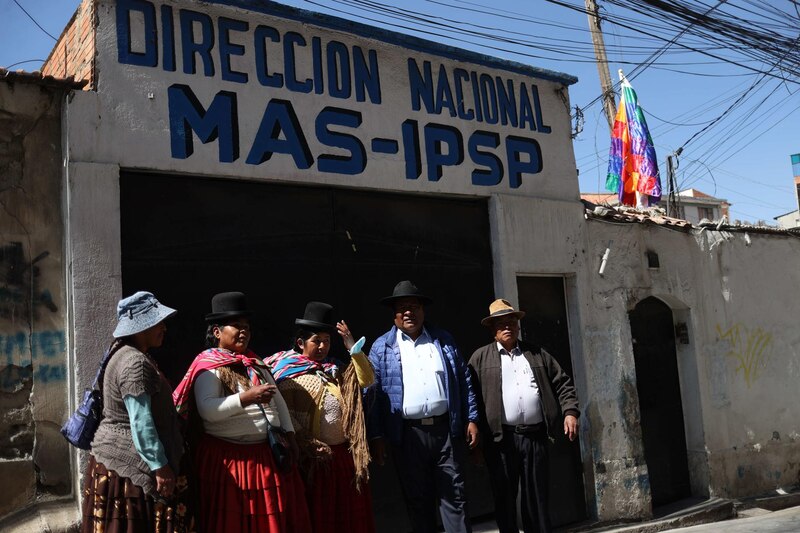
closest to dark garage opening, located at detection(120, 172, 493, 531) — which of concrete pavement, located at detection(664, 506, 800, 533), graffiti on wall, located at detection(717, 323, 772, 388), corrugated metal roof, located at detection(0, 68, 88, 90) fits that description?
corrugated metal roof, located at detection(0, 68, 88, 90)

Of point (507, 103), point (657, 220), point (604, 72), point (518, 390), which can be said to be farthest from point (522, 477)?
point (604, 72)

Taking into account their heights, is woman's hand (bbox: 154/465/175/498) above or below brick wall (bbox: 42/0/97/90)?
below

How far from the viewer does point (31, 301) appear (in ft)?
16.9

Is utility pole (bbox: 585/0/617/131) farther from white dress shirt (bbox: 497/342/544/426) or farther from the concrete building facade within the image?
white dress shirt (bbox: 497/342/544/426)

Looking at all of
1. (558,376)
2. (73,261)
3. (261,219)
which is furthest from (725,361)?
(73,261)

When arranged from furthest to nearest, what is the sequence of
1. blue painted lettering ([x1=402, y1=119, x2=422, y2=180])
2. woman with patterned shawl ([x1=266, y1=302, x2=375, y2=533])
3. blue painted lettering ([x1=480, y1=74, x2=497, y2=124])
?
blue painted lettering ([x1=480, y1=74, x2=497, y2=124]) → blue painted lettering ([x1=402, y1=119, x2=422, y2=180]) → woman with patterned shawl ([x1=266, y1=302, x2=375, y2=533])

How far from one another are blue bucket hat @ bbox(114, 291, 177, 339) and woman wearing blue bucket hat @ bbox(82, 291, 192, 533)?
6 centimetres

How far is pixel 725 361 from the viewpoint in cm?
923

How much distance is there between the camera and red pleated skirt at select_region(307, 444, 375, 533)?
4.91 metres

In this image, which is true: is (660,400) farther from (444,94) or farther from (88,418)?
(88,418)

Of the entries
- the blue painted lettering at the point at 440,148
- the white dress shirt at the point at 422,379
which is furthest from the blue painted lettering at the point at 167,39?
the white dress shirt at the point at 422,379

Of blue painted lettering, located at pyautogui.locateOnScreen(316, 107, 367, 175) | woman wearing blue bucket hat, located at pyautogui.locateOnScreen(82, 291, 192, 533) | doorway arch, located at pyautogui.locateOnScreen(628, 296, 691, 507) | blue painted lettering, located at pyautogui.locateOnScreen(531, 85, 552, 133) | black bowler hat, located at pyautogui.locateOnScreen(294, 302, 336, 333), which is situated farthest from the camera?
doorway arch, located at pyautogui.locateOnScreen(628, 296, 691, 507)

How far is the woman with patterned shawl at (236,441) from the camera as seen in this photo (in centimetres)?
439

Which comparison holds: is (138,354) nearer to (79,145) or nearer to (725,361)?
(79,145)
